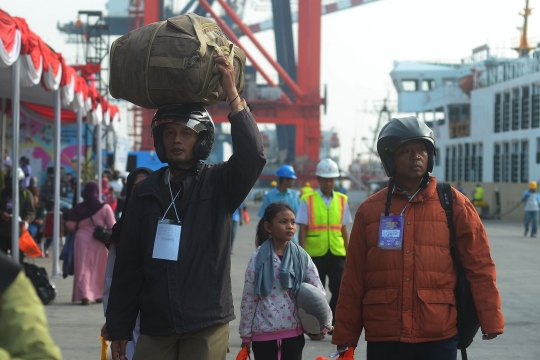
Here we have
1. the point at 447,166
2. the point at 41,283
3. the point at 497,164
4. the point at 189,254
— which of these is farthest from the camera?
the point at 447,166

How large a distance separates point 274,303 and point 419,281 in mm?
1557

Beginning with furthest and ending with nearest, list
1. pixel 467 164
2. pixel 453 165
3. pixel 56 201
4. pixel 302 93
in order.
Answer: pixel 453 165
pixel 302 93
pixel 467 164
pixel 56 201

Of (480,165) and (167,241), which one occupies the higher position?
(167,241)

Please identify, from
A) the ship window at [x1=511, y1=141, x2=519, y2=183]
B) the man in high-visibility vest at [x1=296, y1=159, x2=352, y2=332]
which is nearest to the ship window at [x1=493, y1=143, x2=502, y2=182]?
the ship window at [x1=511, y1=141, x2=519, y2=183]

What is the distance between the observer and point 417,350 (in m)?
4.32

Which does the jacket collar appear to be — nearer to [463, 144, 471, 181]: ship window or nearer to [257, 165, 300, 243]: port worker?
[257, 165, 300, 243]: port worker

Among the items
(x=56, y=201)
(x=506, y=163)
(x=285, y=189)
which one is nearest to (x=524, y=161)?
(x=506, y=163)

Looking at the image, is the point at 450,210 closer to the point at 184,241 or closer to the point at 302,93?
the point at 184,241

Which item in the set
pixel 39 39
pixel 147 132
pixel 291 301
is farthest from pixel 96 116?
pixel 147 132

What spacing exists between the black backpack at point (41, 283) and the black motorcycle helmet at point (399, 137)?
7265 millimetres

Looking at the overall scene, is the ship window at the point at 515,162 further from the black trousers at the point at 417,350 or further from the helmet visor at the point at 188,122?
the helmet visor at the point at 188,122

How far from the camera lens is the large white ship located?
45.0 metres

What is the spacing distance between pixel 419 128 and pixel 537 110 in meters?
41.5

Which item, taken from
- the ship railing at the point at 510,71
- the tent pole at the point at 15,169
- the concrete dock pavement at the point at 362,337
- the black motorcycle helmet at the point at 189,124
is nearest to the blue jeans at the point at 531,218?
the concrete dock pavement at the point at 362,337
